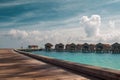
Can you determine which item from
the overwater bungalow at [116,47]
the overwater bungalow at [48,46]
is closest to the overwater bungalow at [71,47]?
the overwater bungalow at [48,46]

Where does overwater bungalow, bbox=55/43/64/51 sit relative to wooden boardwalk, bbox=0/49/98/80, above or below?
above

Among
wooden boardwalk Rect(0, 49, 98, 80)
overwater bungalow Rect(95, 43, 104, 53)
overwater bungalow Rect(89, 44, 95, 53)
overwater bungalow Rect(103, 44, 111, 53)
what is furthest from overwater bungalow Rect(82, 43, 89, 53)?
wooden boardwalk Rect(0, 49, 98, 80)

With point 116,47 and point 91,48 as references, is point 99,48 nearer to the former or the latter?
point 91,48

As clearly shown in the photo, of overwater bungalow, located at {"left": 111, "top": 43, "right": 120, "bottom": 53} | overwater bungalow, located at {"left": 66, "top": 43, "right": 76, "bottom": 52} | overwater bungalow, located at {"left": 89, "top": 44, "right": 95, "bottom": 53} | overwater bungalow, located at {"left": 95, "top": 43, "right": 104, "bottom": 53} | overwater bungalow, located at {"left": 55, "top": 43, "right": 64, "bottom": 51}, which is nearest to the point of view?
overwater bungalow, located at {"left": 111, "top": 43, "right": 120, "bottom": 53}

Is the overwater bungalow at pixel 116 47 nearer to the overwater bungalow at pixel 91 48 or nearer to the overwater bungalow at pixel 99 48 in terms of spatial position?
the overwater bungalow at pixel 99 48

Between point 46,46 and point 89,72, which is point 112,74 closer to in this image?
point 89,72

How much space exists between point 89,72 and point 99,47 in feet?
451

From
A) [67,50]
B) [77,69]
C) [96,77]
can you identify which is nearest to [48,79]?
[96,77]

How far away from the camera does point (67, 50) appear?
6348 inches

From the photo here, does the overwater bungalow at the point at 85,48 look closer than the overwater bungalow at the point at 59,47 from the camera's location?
Yes

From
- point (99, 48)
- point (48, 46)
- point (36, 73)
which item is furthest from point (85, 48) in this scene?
point (36, 73)

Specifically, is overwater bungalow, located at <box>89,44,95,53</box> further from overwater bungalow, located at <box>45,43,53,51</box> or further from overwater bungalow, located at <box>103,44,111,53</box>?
overwater bungalow, located at <box>45,43,53,51</box>

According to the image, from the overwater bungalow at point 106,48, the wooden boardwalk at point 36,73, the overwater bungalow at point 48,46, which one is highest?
the overwater bungalow at point 48,46

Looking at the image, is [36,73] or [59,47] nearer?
[36,73]
